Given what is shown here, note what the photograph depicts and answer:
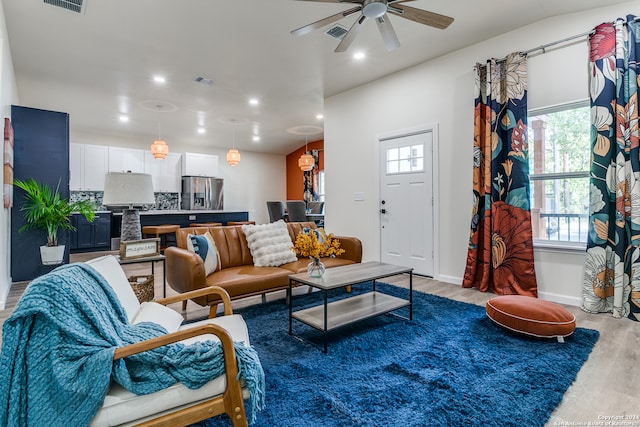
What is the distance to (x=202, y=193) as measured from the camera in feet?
28.7

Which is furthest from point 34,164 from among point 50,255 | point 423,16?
point 423,16

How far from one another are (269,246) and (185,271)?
96 cm

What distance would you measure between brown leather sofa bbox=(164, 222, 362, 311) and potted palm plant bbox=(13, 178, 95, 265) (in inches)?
70.3

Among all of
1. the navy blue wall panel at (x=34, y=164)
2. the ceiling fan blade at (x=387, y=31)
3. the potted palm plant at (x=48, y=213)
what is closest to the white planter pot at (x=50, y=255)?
the potted palm plant at (x=48, y=213)

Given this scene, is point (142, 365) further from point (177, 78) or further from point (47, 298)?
point (177, 78)

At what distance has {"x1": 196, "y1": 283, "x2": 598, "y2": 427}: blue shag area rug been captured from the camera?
159 cm

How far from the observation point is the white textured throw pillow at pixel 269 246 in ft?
11.0

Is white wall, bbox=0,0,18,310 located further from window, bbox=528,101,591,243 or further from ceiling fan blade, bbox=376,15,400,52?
window, bbox=528,101,591,243

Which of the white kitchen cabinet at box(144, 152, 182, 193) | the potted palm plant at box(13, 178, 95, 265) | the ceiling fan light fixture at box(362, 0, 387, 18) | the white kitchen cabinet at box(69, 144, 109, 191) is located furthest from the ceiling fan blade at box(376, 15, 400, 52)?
the white kitchen cabinet at box(69, 144, 109, 191)

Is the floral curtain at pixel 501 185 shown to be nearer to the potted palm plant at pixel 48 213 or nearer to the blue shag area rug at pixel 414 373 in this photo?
the blue shag area rug at pixel 414 373

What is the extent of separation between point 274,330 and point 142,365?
151cm

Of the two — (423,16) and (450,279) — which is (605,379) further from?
(423,16)

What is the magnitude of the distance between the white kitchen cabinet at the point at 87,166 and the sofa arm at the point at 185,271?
5.99 metres

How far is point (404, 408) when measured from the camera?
165 centimetres
